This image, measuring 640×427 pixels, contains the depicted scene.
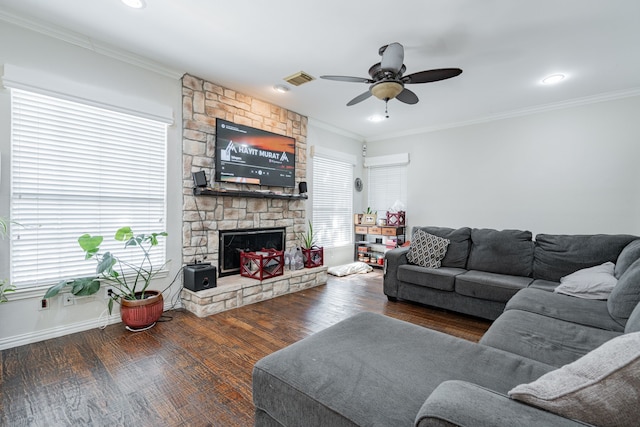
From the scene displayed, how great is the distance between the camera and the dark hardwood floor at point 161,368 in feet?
5.41

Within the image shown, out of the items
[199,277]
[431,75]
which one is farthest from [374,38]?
[199,277]

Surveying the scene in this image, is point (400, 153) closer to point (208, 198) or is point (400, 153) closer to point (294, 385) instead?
point (208, 198)

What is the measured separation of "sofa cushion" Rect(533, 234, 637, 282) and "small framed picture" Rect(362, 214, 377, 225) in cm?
287

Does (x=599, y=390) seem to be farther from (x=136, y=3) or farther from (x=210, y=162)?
(x=210, y=162)

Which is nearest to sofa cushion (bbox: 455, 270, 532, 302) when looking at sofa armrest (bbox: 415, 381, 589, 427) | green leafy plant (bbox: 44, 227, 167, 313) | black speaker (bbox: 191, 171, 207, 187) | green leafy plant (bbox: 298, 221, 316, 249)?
green leafy plant (bbox: 298, 221, 316, 249)

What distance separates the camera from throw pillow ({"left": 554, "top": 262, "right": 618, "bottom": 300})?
2291mm

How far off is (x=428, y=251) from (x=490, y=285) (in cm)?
81

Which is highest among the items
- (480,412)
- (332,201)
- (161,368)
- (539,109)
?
(539,109)

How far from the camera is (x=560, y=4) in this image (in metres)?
2.12

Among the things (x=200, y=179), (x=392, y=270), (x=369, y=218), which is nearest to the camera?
(x=200, y=179)

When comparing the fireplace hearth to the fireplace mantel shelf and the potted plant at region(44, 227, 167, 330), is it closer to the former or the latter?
the fireplace mantel shelf

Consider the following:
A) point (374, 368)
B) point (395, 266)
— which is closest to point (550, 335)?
point (374, 368)

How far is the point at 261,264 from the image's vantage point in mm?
3592

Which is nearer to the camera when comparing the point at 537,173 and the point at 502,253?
the point at 502,253
